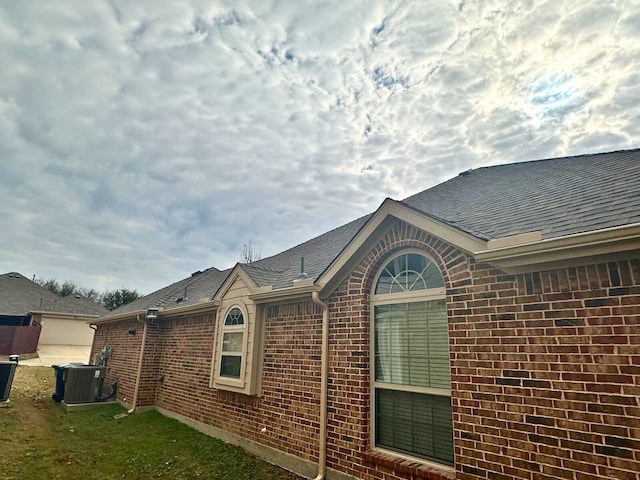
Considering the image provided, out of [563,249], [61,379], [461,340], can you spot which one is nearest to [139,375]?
[61,379]

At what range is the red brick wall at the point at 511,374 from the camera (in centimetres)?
311

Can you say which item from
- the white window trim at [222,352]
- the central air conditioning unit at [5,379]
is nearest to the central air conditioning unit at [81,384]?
the central air conditioning unit at [5,379]

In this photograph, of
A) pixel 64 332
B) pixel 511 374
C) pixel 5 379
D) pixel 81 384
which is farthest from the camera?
pixel 64 332

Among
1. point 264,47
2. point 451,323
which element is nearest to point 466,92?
point 264,47

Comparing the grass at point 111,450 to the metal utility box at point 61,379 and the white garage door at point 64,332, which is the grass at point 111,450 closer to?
the metal utility box at point 61,379

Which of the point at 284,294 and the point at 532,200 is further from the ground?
the point at 532,200

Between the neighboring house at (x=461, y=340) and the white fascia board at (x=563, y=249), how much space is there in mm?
14

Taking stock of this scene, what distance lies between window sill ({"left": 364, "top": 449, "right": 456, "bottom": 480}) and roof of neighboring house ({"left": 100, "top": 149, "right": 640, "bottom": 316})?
9.15 feet

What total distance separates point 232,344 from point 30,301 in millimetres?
32635

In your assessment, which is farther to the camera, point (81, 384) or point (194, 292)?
Result: point (194, 292)

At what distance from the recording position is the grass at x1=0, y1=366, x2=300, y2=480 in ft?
19.5

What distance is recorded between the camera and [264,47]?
7066 mm

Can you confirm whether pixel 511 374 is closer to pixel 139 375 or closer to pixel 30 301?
pixel 139 375

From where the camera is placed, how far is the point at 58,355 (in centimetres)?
2531
